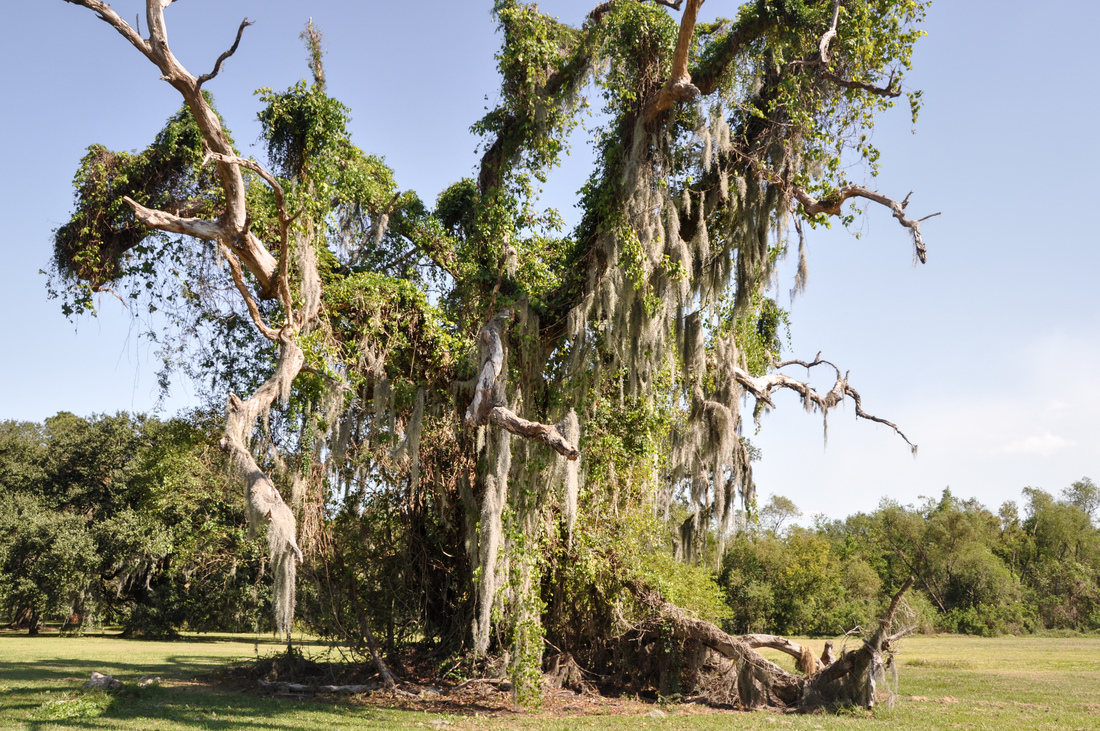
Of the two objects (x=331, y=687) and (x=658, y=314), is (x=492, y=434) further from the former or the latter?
(x=331, y=687)

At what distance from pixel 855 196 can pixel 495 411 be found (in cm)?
603

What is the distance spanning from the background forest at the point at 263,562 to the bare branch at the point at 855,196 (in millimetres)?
6249

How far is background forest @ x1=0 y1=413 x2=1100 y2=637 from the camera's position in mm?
12562

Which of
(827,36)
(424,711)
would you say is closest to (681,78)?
(827,36)

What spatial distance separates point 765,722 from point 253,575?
54.4 ft

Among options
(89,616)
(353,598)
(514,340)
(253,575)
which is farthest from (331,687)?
(89,616)

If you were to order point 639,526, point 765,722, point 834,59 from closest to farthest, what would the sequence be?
1. point 765,722
2. point 834,59
3. point 639,526

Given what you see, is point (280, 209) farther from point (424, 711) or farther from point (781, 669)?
point (781, 669)

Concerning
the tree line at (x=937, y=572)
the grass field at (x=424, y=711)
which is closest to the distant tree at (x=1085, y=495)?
the tree line at (x=937, y=572)

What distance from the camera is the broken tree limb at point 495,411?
26.1ft

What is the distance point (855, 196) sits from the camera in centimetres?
993

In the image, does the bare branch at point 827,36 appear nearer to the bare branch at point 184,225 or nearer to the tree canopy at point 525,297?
the tree canopy at point 525,297

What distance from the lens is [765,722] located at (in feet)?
29.7

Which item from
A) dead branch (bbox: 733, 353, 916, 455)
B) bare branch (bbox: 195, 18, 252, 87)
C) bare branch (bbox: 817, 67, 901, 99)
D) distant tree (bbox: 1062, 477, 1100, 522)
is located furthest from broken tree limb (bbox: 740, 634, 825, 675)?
distant tree (bbox: 1062, 477, 1100, 522)
